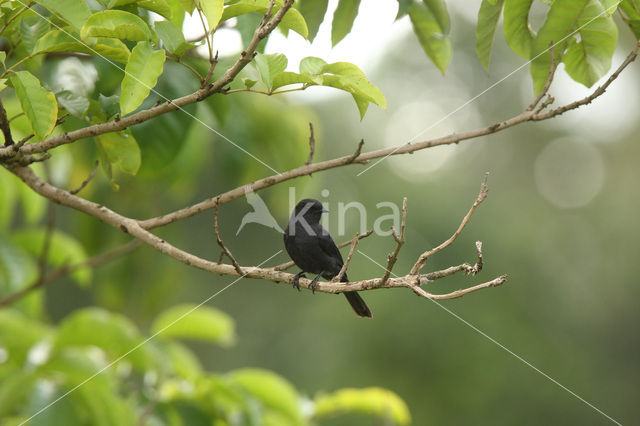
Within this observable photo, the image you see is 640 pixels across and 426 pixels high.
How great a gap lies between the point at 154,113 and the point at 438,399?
14.2m

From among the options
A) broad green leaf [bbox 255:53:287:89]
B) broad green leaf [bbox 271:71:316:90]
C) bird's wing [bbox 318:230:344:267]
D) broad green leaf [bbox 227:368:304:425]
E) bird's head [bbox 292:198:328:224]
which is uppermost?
broad green leaf [bbox 255:53:287:89]

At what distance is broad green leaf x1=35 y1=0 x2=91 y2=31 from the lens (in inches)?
72.6

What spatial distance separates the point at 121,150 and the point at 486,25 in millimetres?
1479

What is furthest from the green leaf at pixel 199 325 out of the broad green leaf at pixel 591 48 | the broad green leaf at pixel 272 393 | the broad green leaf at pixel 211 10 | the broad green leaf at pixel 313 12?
the broad green leaf at pixel 591 48

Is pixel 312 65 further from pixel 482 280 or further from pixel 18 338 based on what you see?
pixel 482 280

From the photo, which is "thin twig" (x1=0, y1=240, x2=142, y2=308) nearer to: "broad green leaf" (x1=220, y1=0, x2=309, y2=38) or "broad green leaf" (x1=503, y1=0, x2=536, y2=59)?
"broad green leaf" (x1=220, y1=0, x2=309, y2=38)

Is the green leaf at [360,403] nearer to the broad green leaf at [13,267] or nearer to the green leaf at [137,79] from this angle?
the broad green leaf at [13,267]

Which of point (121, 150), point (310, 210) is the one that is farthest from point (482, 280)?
point (121, 150)

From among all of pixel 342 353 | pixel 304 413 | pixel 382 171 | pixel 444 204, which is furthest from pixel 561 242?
pixel 304 413

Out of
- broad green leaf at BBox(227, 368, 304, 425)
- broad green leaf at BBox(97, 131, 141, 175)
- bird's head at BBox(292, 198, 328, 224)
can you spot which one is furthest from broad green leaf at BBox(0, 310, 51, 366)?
bird's head at BBox(292, 198, 328, 224)

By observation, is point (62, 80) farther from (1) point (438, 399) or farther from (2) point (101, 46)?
(1) point (438, 399)

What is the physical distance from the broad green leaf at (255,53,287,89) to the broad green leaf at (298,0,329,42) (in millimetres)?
723

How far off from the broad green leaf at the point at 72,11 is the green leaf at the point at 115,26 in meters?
0.07

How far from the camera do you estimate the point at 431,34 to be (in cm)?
290
